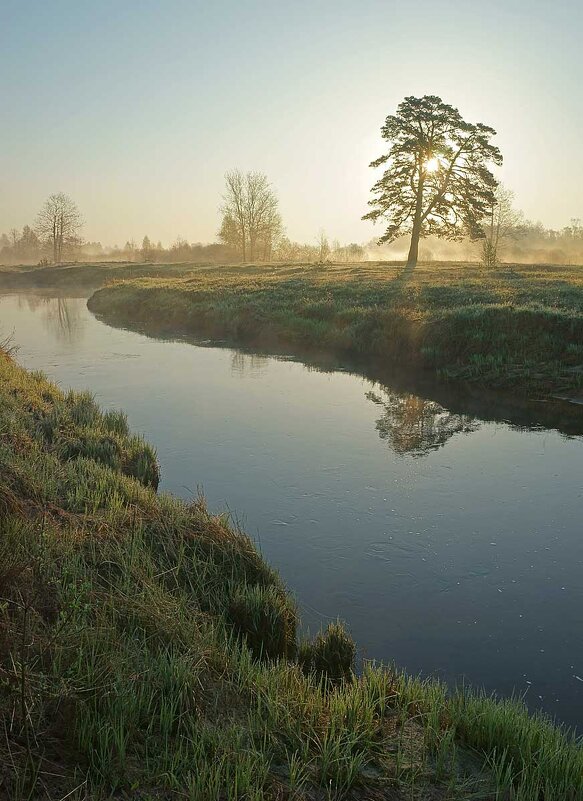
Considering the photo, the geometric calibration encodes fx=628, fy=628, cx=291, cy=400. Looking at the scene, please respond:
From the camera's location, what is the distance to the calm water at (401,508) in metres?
5.62

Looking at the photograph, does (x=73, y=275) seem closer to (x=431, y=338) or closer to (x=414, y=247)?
(x=414, y=247)

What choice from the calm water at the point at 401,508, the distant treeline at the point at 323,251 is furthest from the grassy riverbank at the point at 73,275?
the calm water at the point at 401,508

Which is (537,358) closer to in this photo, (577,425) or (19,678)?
(577,425)

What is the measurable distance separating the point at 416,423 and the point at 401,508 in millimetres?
4978

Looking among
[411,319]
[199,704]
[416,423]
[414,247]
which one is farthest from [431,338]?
[414,247]

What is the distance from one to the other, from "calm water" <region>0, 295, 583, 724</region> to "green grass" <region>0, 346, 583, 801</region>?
737 mm

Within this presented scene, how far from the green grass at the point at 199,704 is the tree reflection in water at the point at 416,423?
249 inches

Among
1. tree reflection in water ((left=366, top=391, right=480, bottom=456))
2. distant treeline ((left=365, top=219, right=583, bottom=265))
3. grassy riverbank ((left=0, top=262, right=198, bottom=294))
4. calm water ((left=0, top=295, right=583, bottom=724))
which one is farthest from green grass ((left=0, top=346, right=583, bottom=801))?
Answer: distant treeline ((left=365, top=219, right=583, bottom=265))

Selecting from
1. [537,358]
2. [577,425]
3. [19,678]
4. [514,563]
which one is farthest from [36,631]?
[537,358]

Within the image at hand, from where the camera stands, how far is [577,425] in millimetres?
13016

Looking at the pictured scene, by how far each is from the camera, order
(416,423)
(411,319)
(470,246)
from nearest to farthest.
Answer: (416,423) < (411,319) < (470,246)

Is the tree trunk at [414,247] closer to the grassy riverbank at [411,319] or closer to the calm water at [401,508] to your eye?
the grassy riverbank at [411,319]

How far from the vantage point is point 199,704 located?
154 inches

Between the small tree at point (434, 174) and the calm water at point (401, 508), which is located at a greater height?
the small tree at point (434, 174)
